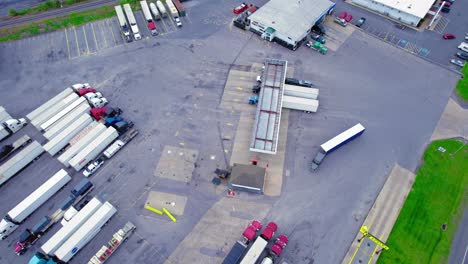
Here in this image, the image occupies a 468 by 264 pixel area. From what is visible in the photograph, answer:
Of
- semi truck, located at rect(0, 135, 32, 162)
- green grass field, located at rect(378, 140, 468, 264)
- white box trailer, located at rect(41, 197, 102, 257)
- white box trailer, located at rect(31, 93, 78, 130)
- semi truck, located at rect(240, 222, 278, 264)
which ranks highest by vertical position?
white box trailer, located at rect(31, 93, 78, 130)

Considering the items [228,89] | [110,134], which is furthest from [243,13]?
[110,134]

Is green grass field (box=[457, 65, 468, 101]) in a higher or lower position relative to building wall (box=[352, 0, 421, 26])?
lower

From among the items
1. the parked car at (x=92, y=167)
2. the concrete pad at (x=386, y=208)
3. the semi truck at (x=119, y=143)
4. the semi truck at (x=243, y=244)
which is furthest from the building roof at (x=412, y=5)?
the parked car at (x=92, y=167)

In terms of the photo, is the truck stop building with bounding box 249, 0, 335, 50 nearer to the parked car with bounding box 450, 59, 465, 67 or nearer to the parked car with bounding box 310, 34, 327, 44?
the parked car with bounding box 310, 34, 327, 44

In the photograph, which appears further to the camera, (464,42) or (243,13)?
(243,13)

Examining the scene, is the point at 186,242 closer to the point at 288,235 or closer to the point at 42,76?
the point at 288,235

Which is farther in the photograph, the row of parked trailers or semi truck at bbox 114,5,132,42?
the row of parked trailers

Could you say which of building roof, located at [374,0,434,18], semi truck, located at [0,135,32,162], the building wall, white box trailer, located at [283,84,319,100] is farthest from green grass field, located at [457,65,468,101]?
semi truck, located at [0,135,32,162]
